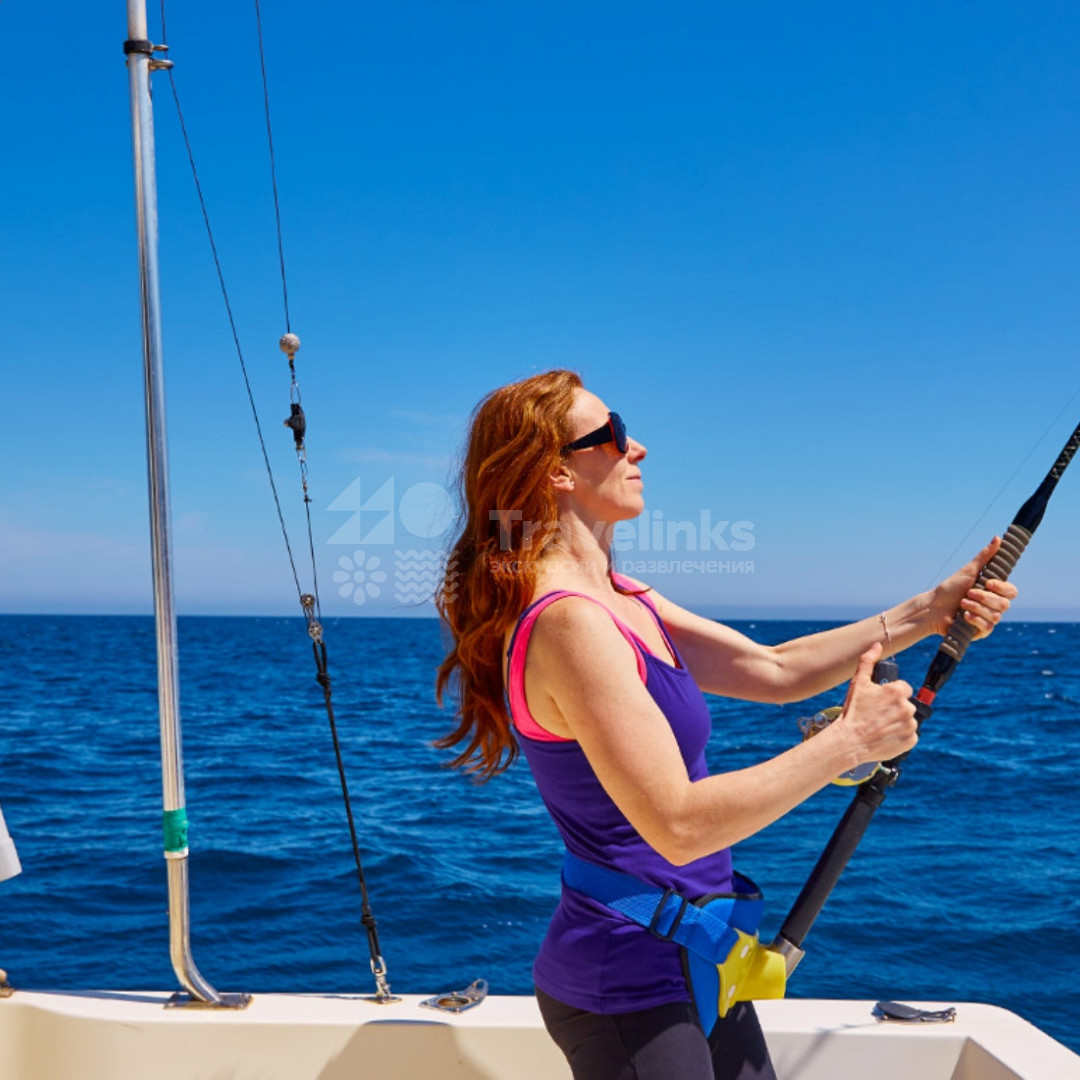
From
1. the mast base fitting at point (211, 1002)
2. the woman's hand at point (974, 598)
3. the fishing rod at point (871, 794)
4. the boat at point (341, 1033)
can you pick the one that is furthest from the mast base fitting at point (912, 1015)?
the mast base fitting at point (211, 1002)

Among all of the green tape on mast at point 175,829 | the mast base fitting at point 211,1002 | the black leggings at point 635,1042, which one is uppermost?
the black leggings at point 635,1042

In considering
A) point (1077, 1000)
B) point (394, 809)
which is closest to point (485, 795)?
point (394, 809)

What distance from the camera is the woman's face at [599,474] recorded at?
1.78m

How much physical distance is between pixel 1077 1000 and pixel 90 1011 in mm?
6328

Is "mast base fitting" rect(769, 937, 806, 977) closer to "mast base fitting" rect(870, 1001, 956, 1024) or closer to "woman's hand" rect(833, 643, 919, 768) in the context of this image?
"woman's hand" rect(833, 643, 919, 768)

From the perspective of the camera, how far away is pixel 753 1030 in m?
1.82

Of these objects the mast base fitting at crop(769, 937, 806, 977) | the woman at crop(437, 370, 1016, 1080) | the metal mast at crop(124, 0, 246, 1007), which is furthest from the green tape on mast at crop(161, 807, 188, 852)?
the mast base fitting at crop(769, 937, 806, 977)

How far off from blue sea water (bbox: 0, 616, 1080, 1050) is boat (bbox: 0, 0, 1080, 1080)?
6.39 feet

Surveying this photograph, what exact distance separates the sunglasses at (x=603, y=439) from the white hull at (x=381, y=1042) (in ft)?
A: 4.44

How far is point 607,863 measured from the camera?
162cm

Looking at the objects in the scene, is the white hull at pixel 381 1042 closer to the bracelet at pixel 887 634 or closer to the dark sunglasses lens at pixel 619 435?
the bracelet at pixel 887 634

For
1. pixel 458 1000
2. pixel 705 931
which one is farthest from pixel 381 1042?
pixel 705 931

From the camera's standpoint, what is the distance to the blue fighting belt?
1.58 meters

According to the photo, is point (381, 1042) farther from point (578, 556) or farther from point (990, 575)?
point (990, 575)
